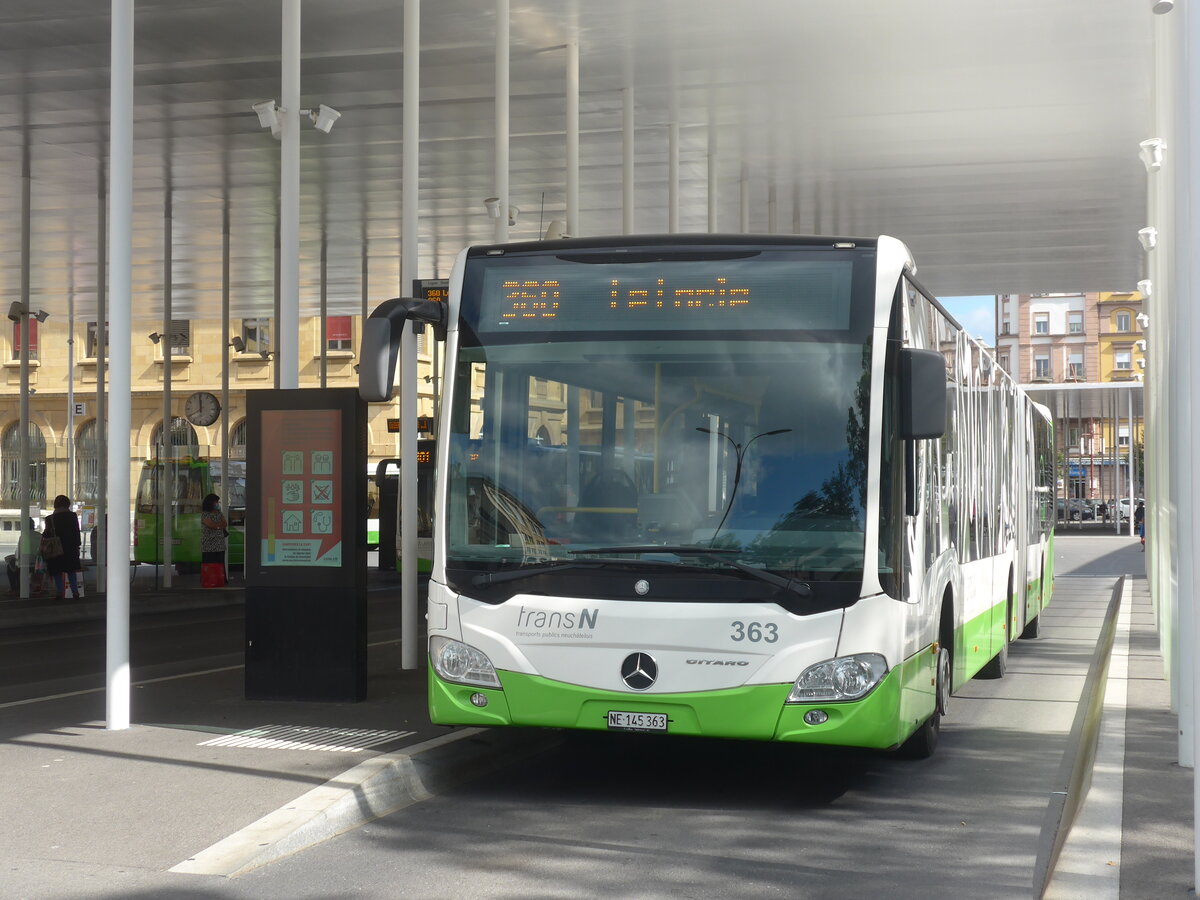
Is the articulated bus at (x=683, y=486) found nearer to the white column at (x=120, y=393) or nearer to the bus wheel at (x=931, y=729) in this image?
the bus wheel at (x=931, y=729)

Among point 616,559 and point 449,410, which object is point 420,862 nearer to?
point 616,559

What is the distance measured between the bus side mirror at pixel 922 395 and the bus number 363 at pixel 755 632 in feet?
4.09

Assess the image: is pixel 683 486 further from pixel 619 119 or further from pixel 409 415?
pixel 619 119

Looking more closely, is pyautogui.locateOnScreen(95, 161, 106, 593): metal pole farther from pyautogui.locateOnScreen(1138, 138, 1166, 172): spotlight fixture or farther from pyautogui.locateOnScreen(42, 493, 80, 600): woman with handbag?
pyautogui.locateOnScreen(1138, 138, 1166, 172): spotlight fixture

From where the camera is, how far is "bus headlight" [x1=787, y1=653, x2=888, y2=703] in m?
8.05

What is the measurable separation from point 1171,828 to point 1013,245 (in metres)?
26.5

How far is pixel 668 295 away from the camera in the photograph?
870cm

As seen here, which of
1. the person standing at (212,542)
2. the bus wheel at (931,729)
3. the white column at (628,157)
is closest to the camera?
the bus wheel at (931,729)

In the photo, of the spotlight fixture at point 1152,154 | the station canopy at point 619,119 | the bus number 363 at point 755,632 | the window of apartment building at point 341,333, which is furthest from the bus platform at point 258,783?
the window of apartment building at point 341,333

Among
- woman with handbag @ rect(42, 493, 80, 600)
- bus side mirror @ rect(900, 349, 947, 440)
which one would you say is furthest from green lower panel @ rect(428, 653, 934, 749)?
woman with handbag @ rect(42, 493, 80, 600)

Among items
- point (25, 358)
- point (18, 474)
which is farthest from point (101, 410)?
point (25, 358)

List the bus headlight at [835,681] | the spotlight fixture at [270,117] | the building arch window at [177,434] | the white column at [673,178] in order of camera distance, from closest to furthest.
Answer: the bus headlight at [835,681], the spotlight fixture at [270,117], the white column at [673,178], the building arch window at [177,434]

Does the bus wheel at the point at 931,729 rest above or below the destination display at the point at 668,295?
below

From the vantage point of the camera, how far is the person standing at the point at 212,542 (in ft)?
96.5
